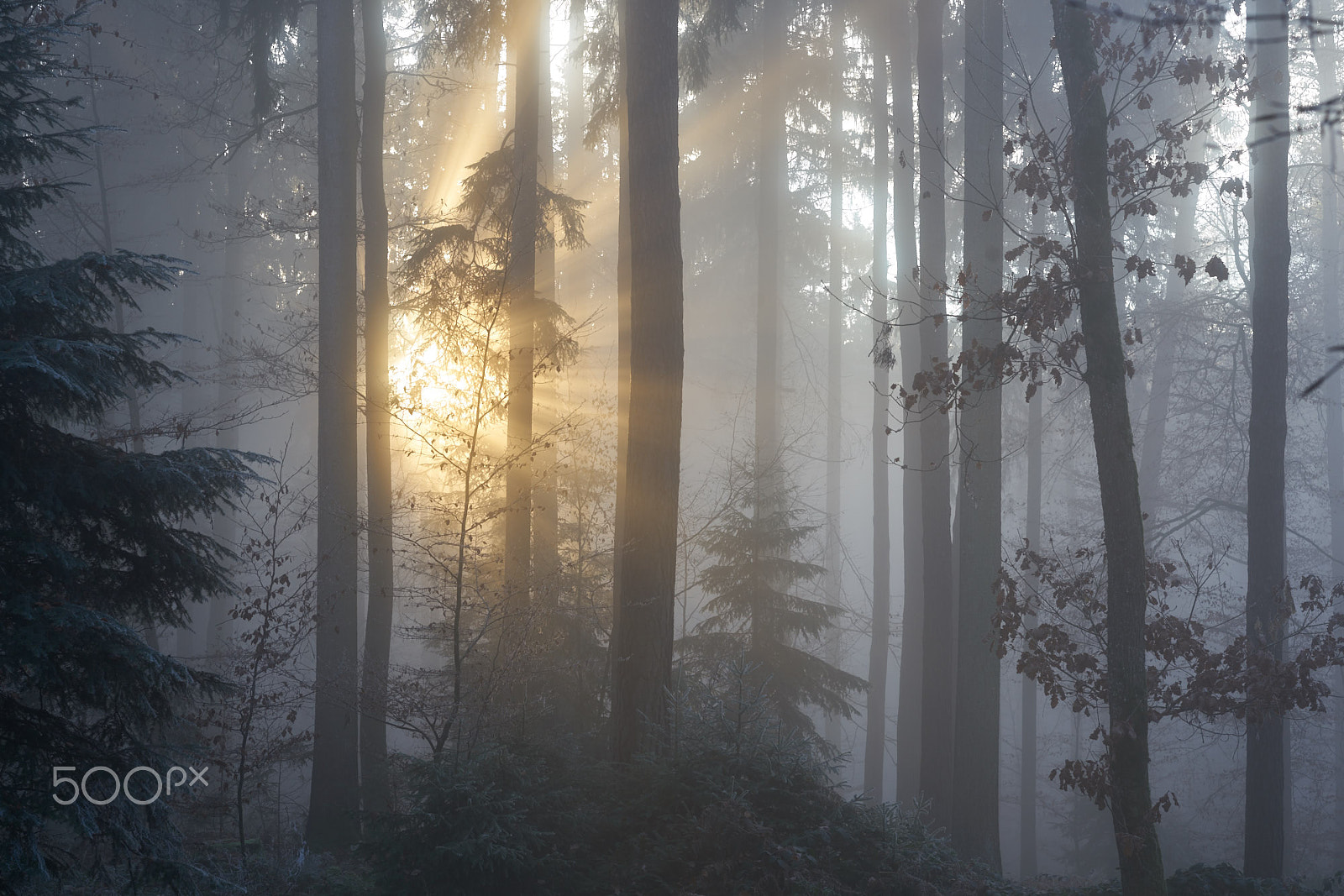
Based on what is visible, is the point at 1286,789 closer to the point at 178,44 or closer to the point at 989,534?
the point at 989,534

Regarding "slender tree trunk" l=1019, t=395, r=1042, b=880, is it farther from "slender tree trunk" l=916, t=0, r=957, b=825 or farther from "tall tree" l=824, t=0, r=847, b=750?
"slender tree trunk" l=916, t=0, r=957, b=825

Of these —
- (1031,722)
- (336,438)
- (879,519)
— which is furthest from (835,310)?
(336,438)

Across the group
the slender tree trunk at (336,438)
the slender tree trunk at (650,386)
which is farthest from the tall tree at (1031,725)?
the slender tree trunk at (336,438)

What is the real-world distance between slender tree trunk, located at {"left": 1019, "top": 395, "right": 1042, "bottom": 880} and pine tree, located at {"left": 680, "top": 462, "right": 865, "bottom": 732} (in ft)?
24.2

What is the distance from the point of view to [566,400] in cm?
2041

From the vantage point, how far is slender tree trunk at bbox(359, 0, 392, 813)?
12.1m

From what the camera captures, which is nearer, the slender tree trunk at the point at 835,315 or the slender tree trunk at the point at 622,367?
the slender tree trunk at the point at 622,367

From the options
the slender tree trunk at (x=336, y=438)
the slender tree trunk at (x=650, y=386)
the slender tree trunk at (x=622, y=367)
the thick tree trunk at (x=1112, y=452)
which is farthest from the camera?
the slender tree trunk at (x=336, y=438)

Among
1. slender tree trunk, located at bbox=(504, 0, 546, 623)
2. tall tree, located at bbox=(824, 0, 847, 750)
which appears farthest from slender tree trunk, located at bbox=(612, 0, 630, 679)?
tall tree, located at bbox=(824, 0, 847, 750)

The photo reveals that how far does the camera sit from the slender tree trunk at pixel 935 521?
1226 centimetres

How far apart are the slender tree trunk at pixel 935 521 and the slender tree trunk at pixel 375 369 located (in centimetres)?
773

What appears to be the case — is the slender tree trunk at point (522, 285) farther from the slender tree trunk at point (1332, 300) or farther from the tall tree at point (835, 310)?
the slender tree trunk at point (1332, 300)

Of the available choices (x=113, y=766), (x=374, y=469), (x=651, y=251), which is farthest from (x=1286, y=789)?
(x=113, y=766)

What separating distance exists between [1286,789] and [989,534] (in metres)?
11.1
